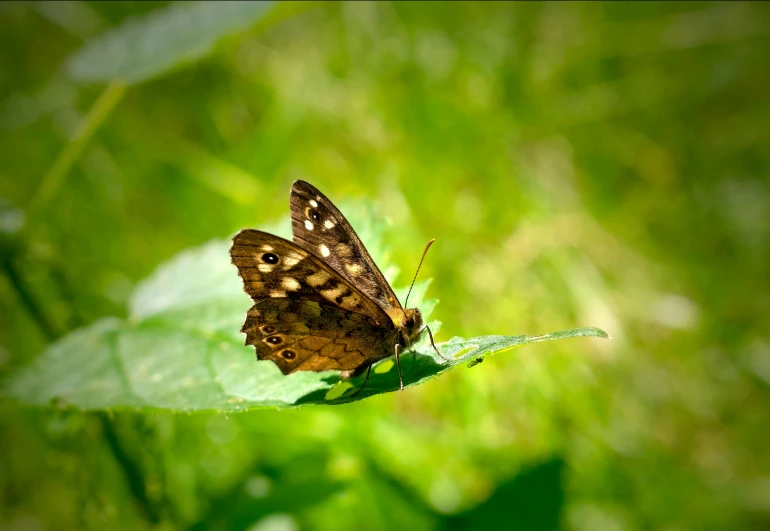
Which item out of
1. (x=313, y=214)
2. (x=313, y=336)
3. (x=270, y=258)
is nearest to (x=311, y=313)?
(x=313, y=336)

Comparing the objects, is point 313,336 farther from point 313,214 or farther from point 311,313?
point 313,214

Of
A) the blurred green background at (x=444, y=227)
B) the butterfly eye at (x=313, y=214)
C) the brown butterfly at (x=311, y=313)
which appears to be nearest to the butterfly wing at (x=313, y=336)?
the brown butterfly at (x=311, y=313)

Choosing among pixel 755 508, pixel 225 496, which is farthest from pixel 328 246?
pixel 755 508

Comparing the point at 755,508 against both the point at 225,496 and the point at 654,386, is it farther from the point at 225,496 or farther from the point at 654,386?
the point at 225,496

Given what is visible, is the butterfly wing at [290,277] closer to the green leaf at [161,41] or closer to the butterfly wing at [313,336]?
the butterfly wing at [313,336]

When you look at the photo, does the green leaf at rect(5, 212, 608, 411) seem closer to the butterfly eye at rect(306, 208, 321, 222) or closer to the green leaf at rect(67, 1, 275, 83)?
the butterfly eye at rect(306, 208, 321, 222)

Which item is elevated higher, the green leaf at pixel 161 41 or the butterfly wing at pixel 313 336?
the green leaf at pixel 161 41

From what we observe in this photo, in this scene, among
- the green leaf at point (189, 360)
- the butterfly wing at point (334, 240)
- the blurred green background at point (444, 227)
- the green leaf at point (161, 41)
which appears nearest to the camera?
the green leaf at point (189, 360)

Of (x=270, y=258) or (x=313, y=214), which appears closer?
(x=270, y=258)
